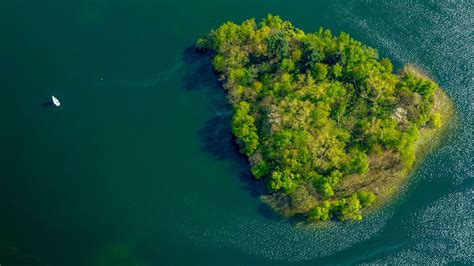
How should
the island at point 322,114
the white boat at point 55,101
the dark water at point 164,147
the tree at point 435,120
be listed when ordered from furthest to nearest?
the white boat at point 55,101 → the tree at point 435,120 → the island at point 322,114 → the dark water at point 164,147

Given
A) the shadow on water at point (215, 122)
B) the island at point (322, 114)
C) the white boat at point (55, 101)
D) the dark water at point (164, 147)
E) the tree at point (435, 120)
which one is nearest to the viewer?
the dark water at point (164, 147)

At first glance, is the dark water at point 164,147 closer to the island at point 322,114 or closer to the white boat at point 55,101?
the white boat at point 55,101

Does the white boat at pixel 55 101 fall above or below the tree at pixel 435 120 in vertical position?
above

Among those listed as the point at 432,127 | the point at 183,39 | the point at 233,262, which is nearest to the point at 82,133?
the point at 183,39

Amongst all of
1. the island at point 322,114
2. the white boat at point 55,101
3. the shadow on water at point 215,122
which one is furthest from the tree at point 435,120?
the white boat at point 55,101

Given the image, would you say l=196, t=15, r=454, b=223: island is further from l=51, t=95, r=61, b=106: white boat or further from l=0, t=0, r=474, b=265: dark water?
l=51, t=95, r=61, b=106: white boat

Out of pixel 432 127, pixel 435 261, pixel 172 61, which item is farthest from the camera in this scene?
pixel 172 61

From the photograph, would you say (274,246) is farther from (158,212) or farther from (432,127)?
(432,127)
